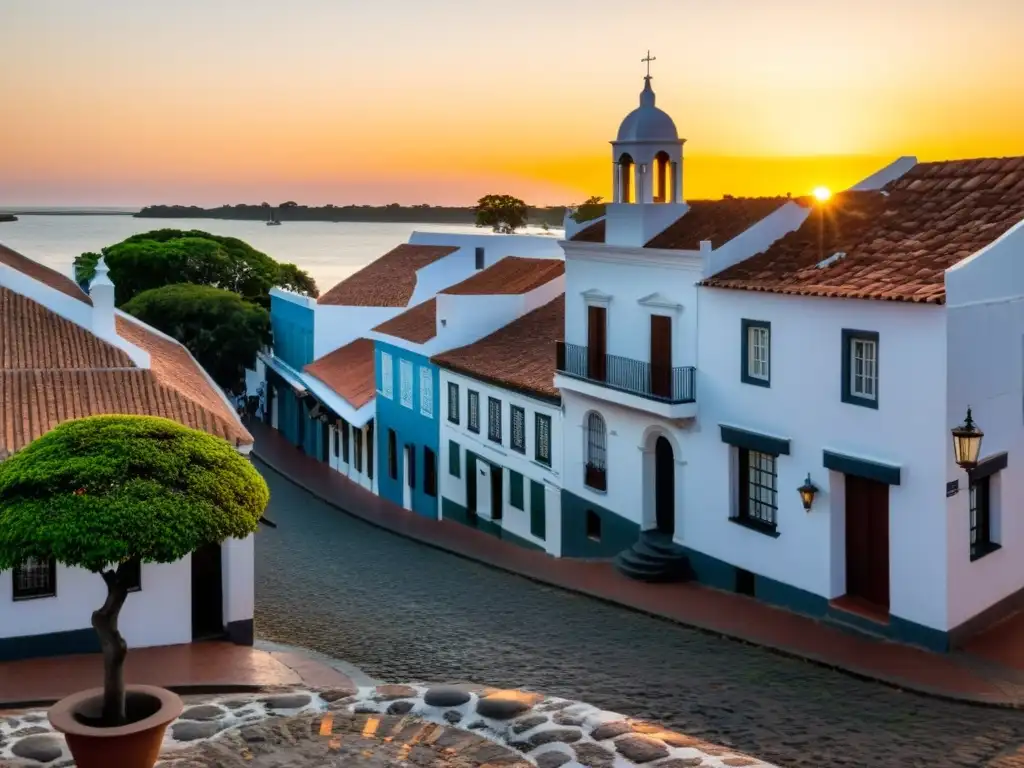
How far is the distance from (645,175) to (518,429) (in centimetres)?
699

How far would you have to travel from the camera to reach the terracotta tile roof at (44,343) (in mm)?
19578

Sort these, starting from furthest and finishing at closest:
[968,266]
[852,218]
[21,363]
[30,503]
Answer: [852,218]
[21,363]
[968,266]
[30,503]

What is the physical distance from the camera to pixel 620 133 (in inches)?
939

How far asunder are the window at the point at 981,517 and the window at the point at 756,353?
3.61m

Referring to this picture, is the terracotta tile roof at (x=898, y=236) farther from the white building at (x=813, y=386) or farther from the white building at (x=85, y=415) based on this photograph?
the white building at (x=85, y=415)

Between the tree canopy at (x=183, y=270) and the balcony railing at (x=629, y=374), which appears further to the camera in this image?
the tree canopy at (x=183, y=270)

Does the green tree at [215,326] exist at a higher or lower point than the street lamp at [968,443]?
higher

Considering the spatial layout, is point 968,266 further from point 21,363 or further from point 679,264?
point 21,363

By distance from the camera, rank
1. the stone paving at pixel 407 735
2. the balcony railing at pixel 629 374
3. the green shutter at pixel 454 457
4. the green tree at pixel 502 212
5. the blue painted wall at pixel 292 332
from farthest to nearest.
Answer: the green tree at pixel 502 212 → the blue painted wall at pixel 292 332 → the green shutter at pixel 454 457 → the balcony railing at pixel 629 374 → the stone paving at pixel 407 735

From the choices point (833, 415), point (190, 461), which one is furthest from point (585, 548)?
point (190, 461)

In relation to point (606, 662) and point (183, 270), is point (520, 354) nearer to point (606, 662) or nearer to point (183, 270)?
point (606, 662)

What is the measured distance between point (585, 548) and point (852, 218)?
870 centimetres

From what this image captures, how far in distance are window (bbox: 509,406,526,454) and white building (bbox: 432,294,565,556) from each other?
0.07ft

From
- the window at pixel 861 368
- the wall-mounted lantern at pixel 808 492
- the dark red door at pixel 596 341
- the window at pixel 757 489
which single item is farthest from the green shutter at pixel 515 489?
the window at pixel 861 368
